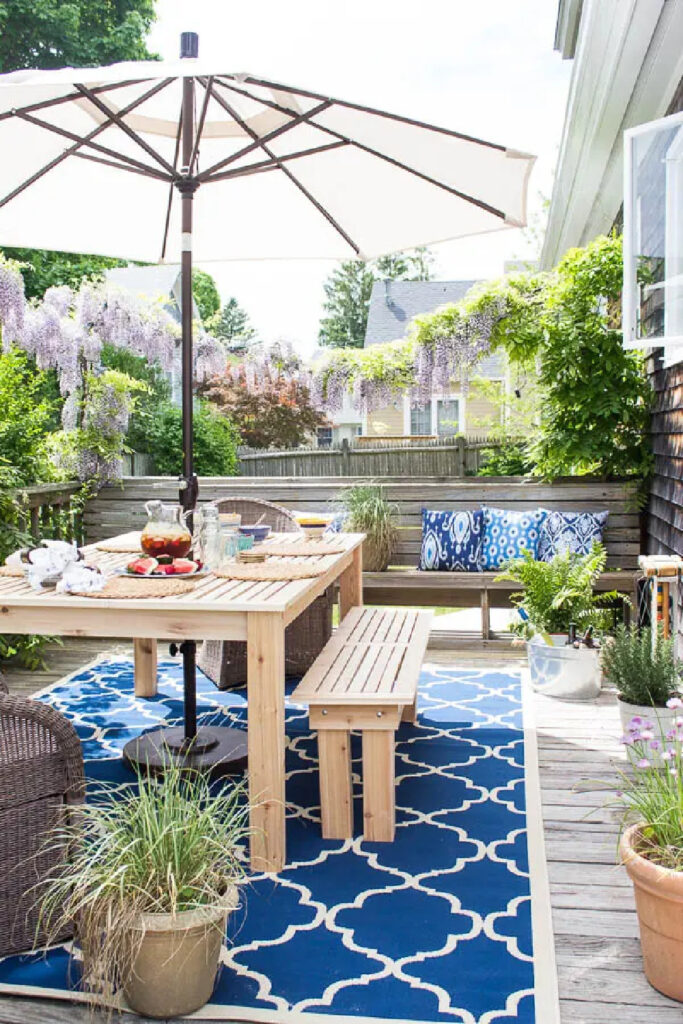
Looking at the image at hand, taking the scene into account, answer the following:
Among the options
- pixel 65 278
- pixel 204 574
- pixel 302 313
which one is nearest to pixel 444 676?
pixel 204 574

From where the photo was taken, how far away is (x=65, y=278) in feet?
52.5

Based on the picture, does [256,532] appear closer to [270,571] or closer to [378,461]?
[270,571]

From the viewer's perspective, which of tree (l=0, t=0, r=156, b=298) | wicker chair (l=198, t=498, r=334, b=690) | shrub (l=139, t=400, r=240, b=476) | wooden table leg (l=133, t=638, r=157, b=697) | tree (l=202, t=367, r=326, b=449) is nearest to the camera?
wooden table leg (l=133, t=638, r=157, b=697)

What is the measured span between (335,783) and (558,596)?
1929 mm

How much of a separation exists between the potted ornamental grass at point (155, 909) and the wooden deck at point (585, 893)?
0.11m

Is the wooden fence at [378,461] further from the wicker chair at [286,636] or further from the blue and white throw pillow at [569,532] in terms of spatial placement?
the wicker chair at [286,636]

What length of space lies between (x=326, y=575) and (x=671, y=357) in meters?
2.12

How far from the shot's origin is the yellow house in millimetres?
16656

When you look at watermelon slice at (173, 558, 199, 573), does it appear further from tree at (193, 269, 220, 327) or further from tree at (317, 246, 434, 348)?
tree at (317, 246, 434, 348)

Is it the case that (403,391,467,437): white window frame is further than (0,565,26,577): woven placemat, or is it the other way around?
(403,391,467,437): white window frame

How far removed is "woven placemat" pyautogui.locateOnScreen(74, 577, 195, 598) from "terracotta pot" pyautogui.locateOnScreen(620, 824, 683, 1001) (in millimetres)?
1392

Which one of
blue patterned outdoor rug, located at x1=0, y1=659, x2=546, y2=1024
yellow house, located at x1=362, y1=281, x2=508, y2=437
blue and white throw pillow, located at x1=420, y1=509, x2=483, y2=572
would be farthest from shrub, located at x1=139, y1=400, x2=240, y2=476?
blue patterned outdoor rug, located at x1=0, y1=659, x2=546, y2=1024

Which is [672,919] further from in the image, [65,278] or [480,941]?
[65,278]

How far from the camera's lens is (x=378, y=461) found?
10.5 m
